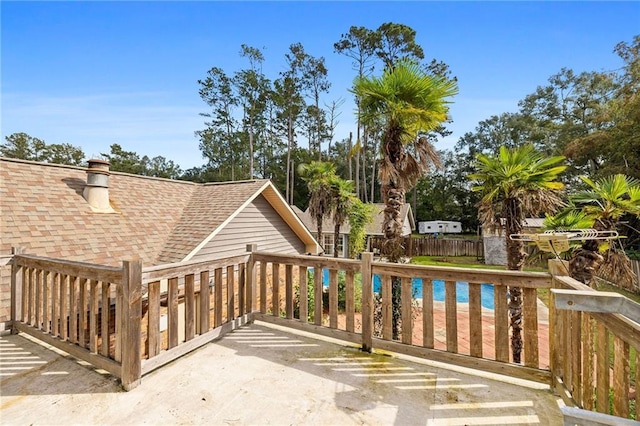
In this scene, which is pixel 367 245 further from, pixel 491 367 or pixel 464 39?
pixel 491 367

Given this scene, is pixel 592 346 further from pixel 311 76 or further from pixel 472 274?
pixel 311 76

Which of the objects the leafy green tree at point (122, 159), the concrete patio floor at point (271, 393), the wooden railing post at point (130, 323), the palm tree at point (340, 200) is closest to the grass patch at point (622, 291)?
the palm tree at point (340, 200)

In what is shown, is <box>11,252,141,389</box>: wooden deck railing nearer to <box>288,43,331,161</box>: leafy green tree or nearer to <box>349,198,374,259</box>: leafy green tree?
<box>349,198,374,259</box>: leafy green tree

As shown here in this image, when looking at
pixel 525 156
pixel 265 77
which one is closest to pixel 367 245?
pixel 525 156

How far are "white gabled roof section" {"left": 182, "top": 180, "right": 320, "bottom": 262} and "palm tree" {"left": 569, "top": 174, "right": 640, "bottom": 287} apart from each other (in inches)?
281

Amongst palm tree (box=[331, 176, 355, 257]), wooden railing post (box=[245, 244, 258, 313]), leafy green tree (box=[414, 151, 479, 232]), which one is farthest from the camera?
leafy green tree (box=[414, 151, 479, 232])

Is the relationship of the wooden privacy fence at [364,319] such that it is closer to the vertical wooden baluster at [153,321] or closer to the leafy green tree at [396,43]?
the vertical wooden baluster at [153,321]

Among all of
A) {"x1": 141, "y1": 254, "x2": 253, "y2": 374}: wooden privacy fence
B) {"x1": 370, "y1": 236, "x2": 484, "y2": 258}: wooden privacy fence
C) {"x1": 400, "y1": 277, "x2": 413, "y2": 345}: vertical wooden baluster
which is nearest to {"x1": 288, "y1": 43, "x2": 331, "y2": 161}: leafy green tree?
{"x1": 370, "y1": 236, "x2": 484, "y2": 258}: wooden privacy fence

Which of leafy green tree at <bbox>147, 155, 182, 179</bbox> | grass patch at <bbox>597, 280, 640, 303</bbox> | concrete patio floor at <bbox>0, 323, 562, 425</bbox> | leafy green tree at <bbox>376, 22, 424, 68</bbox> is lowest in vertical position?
grass patch at <bbox>597, 280, 640, 303</bbox>

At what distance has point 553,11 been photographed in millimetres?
7398

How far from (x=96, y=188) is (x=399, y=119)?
709cm

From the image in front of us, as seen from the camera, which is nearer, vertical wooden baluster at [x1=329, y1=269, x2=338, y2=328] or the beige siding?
vertical wooden baluster at [x1=329, y1=269, x2=338, y2=328]

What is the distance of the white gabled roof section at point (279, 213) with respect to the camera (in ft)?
23.7

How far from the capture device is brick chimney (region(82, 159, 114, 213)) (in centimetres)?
682
